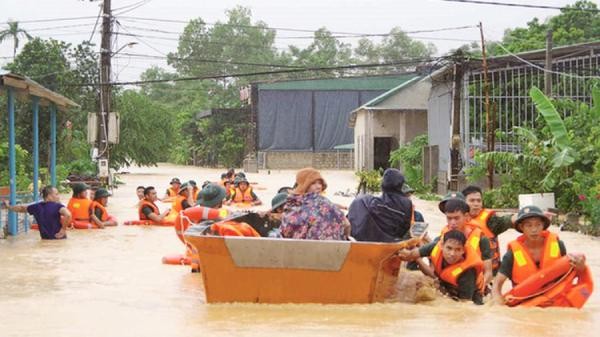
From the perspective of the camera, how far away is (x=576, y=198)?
842 inches

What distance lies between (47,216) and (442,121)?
17.4 metres

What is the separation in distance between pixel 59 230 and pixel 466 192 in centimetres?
856

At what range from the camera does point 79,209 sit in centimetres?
1908

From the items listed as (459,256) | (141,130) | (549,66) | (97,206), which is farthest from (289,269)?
(141,130)

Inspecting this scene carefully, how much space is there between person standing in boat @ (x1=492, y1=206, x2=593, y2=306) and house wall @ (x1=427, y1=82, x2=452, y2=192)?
20.8 m

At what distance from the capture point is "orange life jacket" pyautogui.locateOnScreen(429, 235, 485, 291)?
934cm

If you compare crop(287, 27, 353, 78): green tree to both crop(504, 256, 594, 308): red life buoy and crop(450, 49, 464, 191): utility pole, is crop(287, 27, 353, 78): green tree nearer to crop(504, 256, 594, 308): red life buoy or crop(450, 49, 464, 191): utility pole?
crop(450, 49, 464, 191): utility pole

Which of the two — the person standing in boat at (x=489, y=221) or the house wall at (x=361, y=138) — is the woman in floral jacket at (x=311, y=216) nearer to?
the person standing in boat at (x=489, y=221)

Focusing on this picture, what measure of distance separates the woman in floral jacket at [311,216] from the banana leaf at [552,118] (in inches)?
483

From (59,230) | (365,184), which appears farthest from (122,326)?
(365,184)

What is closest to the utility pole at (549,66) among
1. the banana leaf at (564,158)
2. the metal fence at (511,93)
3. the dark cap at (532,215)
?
the metal fence at (511,93)

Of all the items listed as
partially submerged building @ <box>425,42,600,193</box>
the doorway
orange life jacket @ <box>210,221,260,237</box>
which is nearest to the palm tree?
the doorway

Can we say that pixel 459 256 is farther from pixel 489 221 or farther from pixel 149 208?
pixel 149 208

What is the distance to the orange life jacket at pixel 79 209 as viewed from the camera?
19.0 meters
